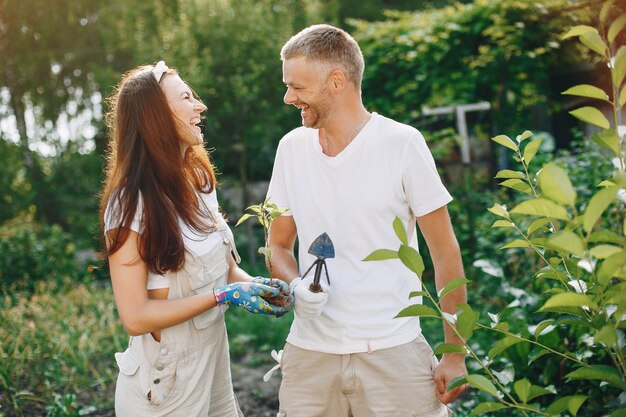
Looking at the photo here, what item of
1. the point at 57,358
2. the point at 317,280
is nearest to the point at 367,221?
the point at 317,280

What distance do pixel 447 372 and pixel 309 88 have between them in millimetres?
980

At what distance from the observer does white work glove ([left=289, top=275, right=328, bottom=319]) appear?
1959mm

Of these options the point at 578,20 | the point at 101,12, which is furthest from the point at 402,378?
the point at 101,12

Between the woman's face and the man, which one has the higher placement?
the woman's face

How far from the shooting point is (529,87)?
269 inches

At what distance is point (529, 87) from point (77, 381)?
515 cm

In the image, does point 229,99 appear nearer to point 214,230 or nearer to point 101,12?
point 101,12

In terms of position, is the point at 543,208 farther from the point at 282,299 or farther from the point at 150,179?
the point at 150,179

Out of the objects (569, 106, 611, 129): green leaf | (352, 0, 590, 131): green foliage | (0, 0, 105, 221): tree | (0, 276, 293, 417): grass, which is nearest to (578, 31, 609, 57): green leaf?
(569, 106, 611, 129): green leaf

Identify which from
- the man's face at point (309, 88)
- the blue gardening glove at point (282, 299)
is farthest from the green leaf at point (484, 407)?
the man's face at point (309, 88)

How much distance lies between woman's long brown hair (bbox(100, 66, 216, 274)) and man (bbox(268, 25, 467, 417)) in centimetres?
38

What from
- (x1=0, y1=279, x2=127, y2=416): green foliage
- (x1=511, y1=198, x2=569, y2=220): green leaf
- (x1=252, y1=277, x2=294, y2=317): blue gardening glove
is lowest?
(x1=0, y1=279, x2=127, y2=416): green foliage

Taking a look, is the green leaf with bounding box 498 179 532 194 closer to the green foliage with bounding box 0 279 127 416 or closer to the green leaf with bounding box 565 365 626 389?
the green leaf with bounding box 565 365 626 389

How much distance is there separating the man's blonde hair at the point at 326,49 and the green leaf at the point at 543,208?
1276mm
